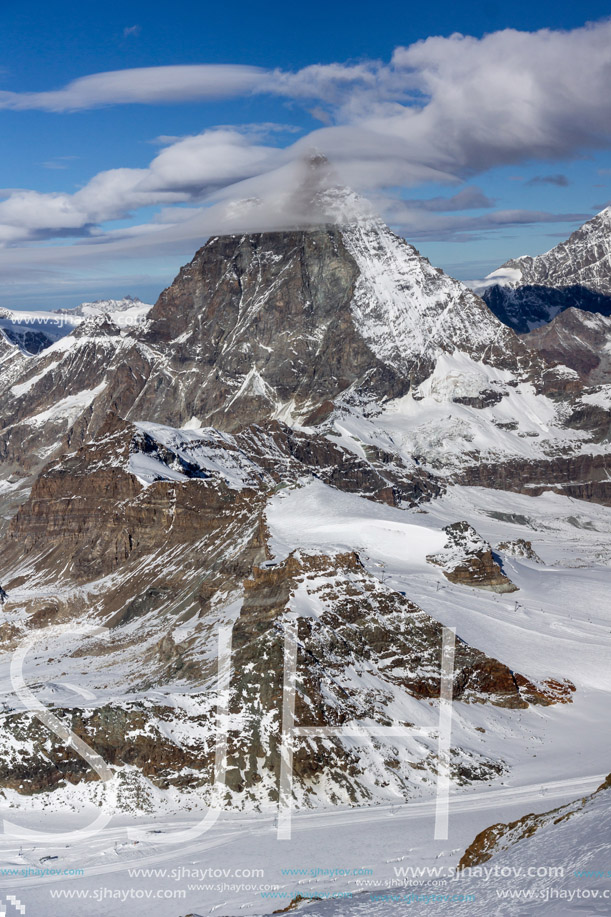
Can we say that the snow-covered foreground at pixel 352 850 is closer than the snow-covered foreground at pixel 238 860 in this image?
Yes

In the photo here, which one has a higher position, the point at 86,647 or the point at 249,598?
the point at 249,598

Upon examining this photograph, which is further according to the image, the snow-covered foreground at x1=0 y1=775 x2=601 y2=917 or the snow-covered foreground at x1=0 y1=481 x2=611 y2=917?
the snow-covered foreground at x1=0 y1=775 x2=601 y2=917

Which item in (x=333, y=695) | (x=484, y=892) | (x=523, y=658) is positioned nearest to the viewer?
(x=484, y=892)

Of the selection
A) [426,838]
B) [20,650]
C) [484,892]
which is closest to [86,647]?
[20,650]

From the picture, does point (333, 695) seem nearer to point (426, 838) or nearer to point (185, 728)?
point (185, 728)

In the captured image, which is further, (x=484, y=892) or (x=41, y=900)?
(x=41, y=900)

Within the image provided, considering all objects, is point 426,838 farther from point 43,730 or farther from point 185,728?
point 43,730

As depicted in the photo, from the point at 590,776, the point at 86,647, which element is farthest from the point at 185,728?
the point at 86,647

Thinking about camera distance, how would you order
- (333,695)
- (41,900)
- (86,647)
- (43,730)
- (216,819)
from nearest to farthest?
(41,900)
(216,819)
(43,730)
(333,695)
(86,647)

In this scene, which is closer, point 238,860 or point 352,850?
point 238,860
